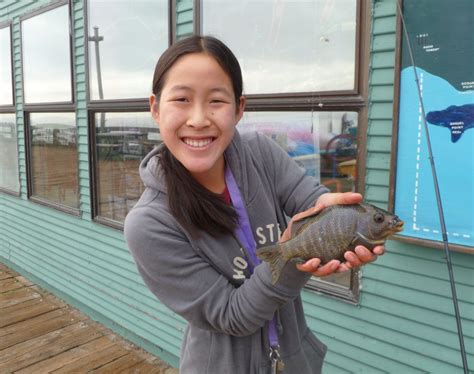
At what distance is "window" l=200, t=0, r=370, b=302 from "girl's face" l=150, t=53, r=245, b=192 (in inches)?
56.4

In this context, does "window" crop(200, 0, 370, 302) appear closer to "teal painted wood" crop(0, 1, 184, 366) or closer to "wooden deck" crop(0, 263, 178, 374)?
"teal painted wood" crop(0, 1, 184, 366)

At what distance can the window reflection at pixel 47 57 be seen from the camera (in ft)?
17.2

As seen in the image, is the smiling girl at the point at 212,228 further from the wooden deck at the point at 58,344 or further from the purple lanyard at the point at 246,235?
the wooden deck at the point at 58,344

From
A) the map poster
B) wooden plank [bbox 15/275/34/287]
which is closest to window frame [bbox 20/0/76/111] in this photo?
wooden plank [bbox 15/275/34/287]

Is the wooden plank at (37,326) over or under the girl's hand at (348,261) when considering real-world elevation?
under

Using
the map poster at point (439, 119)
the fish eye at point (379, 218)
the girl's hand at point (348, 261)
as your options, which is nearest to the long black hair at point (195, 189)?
the girl's hand at point (348, 261)

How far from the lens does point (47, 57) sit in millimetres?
5652

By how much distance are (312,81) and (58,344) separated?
3.62 m

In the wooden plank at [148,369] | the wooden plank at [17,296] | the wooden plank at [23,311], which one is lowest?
the wooden plank at [148,369]

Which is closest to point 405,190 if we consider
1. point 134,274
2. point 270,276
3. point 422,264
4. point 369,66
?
point 422,264

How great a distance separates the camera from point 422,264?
2.64 metres

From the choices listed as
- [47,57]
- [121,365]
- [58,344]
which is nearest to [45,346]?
[58,344]

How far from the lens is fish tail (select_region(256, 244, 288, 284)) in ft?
4.82

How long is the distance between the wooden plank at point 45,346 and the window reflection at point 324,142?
2.94 metres
